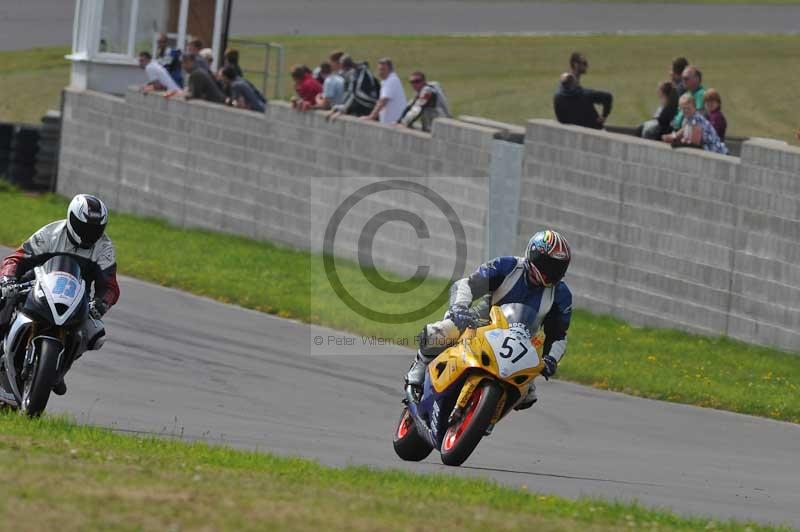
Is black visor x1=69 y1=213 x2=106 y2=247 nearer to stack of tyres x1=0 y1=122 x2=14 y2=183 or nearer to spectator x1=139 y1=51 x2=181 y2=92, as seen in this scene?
spectator x1=139 y1=51 x2=181 y2=92

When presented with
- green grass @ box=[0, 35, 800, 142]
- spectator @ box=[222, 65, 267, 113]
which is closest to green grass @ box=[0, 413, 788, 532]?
spectator @ box=[222, 65, 267, 113]

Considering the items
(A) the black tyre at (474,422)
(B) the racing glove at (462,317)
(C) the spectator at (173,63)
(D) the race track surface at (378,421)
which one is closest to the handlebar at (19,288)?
(D) the race track surface at (378,421)

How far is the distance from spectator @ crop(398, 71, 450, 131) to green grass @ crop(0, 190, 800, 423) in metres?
2.27

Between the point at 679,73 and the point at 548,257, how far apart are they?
10.7 metres

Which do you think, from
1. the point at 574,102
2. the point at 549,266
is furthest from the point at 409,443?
the point at 574,102

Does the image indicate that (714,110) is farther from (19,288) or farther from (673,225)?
(19,288)

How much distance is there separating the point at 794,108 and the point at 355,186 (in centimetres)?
1445

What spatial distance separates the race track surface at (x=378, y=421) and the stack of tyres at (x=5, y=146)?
11545 mm

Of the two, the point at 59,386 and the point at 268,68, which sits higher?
the point at 268,68

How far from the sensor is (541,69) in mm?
39688

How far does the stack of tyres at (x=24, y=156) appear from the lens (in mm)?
28812

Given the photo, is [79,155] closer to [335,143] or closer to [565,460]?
[335,143]

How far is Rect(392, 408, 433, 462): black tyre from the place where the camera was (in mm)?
11047

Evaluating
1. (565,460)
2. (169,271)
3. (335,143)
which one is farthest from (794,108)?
(565,460)
